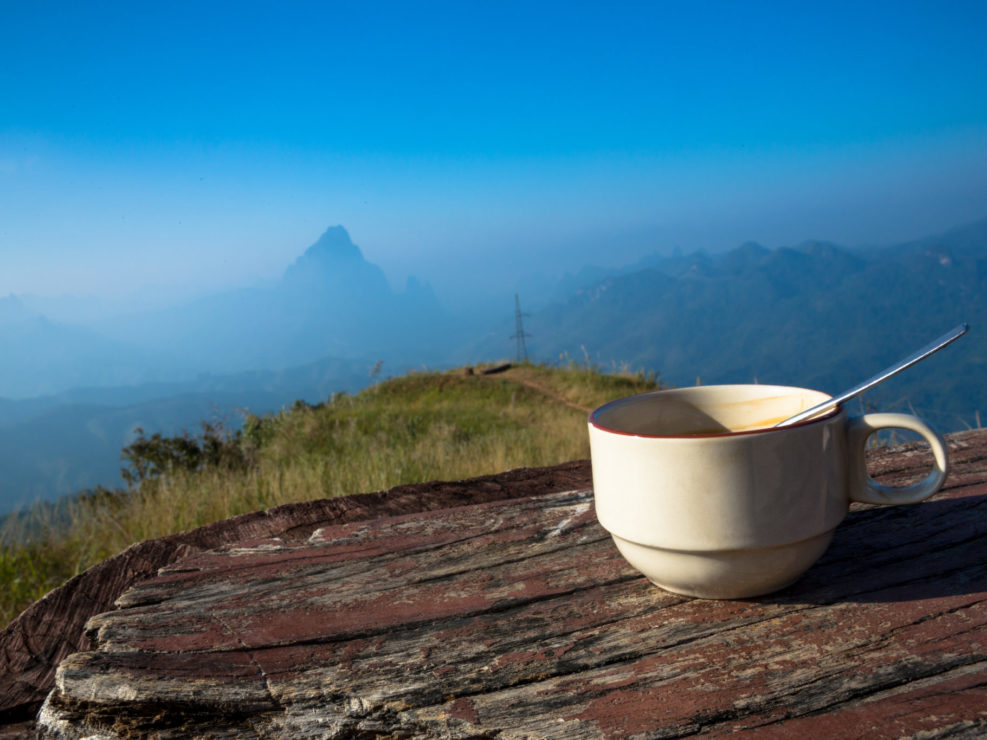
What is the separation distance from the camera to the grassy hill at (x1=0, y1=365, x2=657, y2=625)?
155 inches

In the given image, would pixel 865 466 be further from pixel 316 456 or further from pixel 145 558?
pixel 316 456

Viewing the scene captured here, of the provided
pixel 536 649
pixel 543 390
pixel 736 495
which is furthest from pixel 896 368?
pixel 543 390

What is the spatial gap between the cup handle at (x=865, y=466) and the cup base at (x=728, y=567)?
100 millimetres

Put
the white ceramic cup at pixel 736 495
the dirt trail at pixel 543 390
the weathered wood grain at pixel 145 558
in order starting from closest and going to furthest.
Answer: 1. the white ceramic cup at pixel 736 495
2. the weathered wood grain at pixel 145 558
3. the dirt trail at pixel 543 390

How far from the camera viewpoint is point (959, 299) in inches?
4109

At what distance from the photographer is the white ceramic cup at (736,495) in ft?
2.85

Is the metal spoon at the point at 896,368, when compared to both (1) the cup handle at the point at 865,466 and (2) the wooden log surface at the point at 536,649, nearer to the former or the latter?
(1) the cup handle at the point at 865,466

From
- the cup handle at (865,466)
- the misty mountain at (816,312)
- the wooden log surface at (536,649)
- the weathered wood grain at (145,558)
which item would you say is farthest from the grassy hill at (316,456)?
the misty mountain at (816,312)

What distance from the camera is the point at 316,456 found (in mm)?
5566

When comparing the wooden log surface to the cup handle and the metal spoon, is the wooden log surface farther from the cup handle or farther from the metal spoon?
the metal spoon

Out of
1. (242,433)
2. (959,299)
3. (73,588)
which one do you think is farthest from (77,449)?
(959,299)

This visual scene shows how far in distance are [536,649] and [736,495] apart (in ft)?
1.16

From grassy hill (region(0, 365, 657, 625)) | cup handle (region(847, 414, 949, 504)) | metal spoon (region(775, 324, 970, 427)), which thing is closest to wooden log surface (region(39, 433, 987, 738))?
cup handle (region(847, 414, 949, 504))

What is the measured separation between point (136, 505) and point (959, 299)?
12836cm
